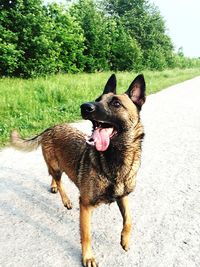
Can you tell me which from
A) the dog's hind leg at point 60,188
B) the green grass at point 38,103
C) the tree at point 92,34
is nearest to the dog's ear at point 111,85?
the dog's hind leg at point 60,188

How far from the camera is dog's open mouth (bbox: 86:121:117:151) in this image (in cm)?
296

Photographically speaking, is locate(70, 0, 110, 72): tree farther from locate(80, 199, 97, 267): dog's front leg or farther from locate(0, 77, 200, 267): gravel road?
locate(80, 199, 97, 267): dog's front leg

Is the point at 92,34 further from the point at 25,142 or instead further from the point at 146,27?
the point at 25,142

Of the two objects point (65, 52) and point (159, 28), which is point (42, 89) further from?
point (159, 28)

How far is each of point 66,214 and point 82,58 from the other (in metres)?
16.6

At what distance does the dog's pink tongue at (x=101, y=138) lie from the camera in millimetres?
2959

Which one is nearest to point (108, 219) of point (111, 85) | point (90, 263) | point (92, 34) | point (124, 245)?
point (124, 245)

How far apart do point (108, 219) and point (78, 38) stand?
1530 centimetres

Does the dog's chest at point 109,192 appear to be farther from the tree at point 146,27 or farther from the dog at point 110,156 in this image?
the tree at point 146,27

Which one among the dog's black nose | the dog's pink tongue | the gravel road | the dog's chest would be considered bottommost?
the gravel road

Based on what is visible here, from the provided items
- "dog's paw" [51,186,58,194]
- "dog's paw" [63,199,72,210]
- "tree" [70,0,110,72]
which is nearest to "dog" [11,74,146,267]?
"dog's paw" [63,199,72,210]

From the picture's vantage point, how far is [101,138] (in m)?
2.99

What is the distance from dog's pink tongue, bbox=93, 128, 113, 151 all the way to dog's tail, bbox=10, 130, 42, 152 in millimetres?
1578

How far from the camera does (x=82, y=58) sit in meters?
19.7
